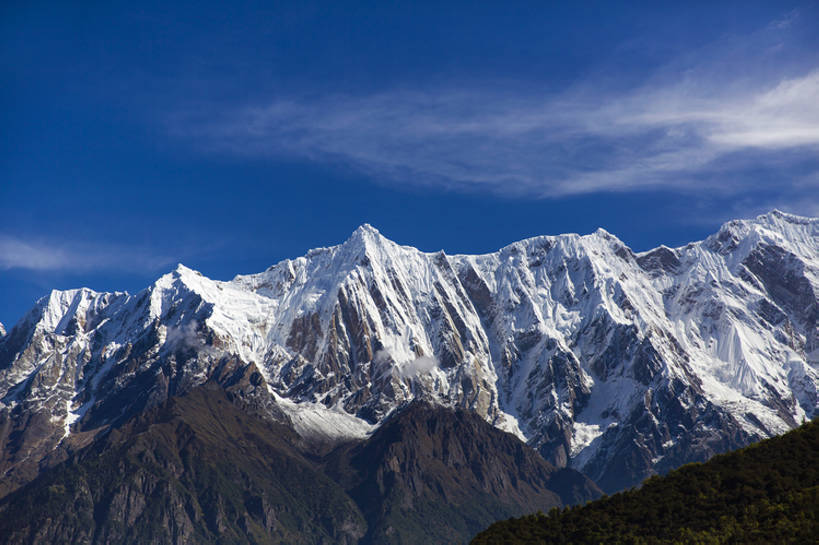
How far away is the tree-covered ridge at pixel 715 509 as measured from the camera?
146875 mm

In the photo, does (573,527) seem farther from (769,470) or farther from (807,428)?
(807,428)

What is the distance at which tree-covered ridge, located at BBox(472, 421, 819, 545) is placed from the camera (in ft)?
482

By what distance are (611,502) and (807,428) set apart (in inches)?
1364

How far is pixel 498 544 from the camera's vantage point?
168 metres

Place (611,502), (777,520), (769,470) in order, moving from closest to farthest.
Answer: (777,520)
(769,470)
(611,502)

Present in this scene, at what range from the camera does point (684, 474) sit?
17788 centimetres

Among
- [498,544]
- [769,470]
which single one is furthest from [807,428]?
[498,544]

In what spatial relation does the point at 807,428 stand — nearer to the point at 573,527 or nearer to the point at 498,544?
the point at 573,527

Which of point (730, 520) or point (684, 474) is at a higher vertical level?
point (684, 474)

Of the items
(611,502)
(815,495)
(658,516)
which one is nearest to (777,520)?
(815,495)

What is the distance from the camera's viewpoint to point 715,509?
6275 inches

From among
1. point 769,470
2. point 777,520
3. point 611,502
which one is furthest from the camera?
point 611,502

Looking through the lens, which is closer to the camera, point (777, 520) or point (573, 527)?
point (777, 520)

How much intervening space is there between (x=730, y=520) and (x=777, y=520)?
7.46 meters
